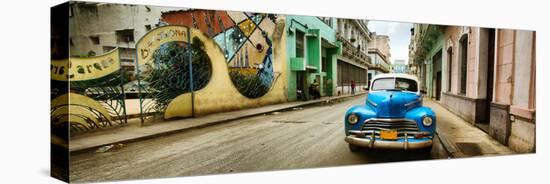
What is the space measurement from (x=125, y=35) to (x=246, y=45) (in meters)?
1.68

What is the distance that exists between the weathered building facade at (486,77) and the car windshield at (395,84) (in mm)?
396

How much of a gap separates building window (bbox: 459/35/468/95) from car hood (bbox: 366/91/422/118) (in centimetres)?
193

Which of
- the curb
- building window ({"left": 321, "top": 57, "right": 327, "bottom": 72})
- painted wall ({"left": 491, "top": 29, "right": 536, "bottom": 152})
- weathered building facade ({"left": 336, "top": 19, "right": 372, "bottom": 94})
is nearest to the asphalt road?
the curb

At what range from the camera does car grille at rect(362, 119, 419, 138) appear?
502 cm

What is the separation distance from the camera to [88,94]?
428 cm

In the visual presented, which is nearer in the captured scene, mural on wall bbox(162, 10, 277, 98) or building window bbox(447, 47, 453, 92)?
mural on wall bbox(162, 10, 277, 98)

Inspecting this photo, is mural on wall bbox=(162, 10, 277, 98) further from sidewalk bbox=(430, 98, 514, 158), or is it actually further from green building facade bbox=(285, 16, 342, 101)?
sidewalk bbox=(430, 98, 514, 158)

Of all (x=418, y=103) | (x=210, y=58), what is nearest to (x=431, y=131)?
(x=418, y=103)

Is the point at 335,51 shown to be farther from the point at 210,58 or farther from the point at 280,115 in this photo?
the point at 210,58

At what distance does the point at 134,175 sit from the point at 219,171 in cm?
103

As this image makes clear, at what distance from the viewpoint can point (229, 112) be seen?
5352 mm

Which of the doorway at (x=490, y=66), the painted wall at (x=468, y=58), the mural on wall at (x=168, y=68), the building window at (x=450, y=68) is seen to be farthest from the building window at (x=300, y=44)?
the doorway at (x=490, y=66)

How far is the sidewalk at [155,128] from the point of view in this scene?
429 centimetres

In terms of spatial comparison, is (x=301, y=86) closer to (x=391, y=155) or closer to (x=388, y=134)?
(x=388, y=134)
